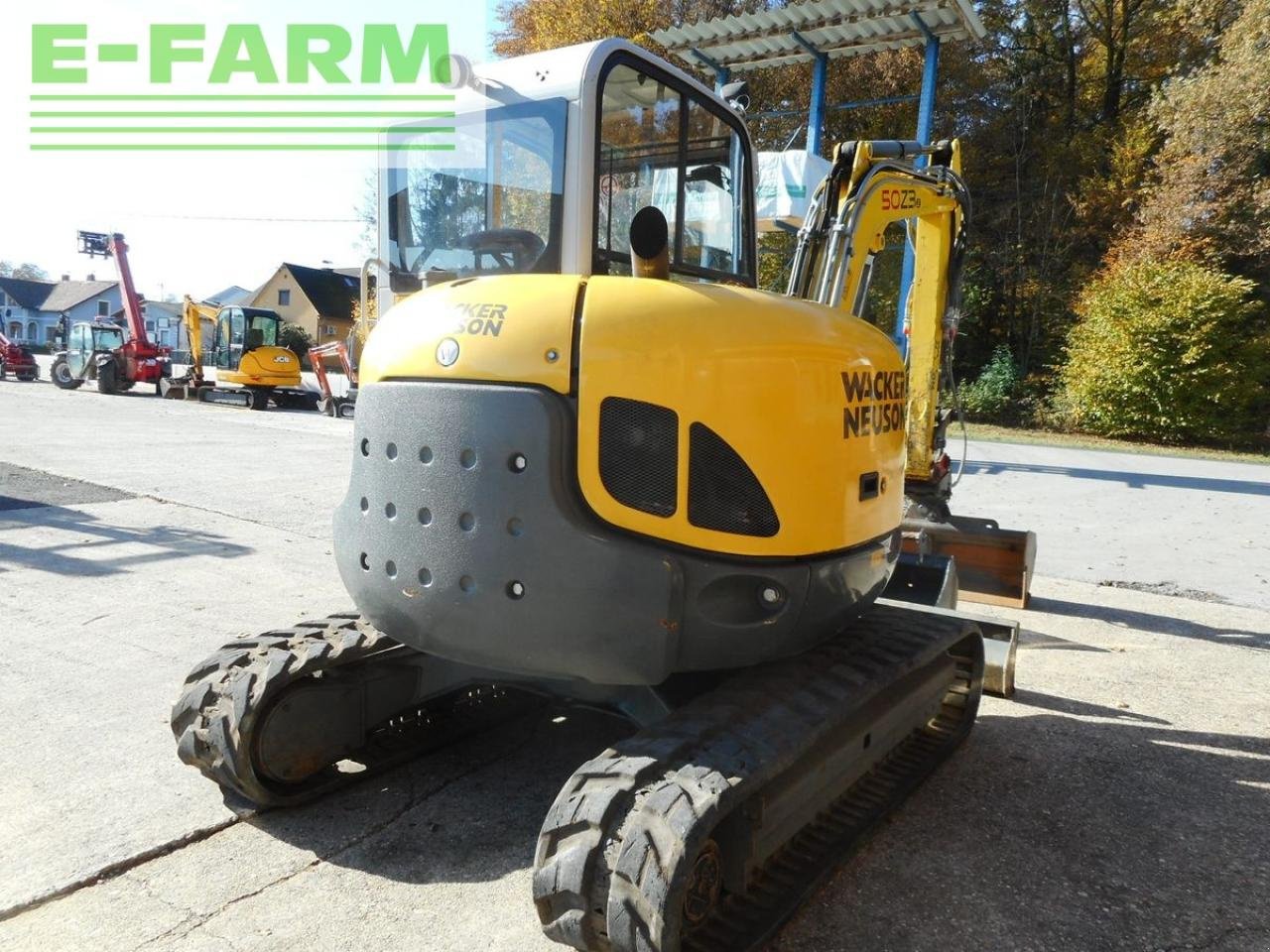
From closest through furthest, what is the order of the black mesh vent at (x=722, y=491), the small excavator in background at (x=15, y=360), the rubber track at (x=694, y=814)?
the rubber track at (x=694, y=814)
the black mesh vent at (x=722, y=491)
the small excavator in background at (x=15, y=360)

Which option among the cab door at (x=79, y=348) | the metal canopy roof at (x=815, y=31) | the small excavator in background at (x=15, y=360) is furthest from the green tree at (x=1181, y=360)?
the small excavator in background at (x=15, y=360)

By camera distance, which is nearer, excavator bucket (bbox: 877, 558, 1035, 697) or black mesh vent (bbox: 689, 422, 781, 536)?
black mesh vent (bbox: 689, 422, 781, 536)

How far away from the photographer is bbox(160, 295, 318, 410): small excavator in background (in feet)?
75.7

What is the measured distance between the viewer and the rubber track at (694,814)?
2.02 metres

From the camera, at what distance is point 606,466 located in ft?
7.88

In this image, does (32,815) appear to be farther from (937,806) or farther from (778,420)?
(937,806)

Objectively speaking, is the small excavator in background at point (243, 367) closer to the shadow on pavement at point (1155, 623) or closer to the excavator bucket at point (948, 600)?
the shadow on pavement at point (1155, 623)

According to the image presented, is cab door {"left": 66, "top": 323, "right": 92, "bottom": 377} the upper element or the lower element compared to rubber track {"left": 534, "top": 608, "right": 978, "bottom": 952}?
upper

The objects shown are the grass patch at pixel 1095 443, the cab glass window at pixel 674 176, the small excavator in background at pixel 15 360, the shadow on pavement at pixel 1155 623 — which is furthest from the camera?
the small excavator in background at pixel 15 360

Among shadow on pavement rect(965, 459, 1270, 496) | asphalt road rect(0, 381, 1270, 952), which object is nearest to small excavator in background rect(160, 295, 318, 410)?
shadow on pavement rect(965, 459, 1270, 496)


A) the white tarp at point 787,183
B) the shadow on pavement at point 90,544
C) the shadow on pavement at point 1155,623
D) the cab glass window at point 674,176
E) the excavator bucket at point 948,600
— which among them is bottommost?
the shadow on pavement at point 1155,623

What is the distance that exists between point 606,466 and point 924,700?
5.68 ft

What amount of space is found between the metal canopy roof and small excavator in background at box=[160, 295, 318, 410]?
569 inches

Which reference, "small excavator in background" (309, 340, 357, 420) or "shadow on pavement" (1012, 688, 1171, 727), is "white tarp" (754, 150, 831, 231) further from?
"small excavator in background" (309, 340, 357, 420)
